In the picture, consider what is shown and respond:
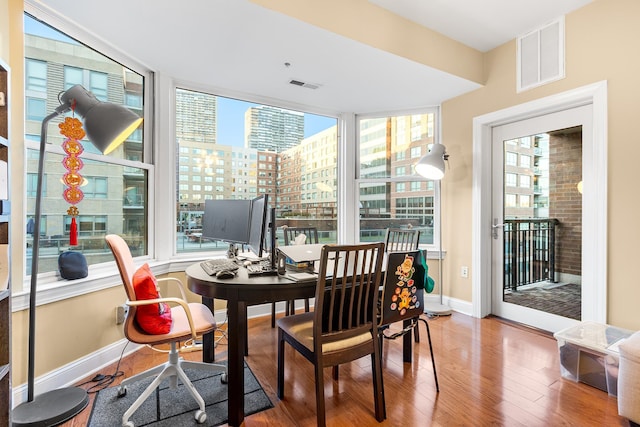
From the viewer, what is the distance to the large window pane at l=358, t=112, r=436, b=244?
12.8 ft

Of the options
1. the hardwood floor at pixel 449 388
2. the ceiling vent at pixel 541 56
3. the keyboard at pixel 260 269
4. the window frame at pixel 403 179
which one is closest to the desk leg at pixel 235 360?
the hardwood floor at pixel 449 388

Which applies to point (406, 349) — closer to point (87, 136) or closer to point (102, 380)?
point (102, 380)

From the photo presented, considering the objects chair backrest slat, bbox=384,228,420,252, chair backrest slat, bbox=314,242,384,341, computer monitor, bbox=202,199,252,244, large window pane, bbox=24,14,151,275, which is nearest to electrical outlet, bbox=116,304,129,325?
large window pane, bbox=24,14,151,275

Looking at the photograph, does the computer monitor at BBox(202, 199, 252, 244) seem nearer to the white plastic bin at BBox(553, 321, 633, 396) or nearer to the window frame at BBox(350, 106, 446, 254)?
the window frame at BBox(350, 106, 446, 254)

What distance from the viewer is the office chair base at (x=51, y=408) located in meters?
1.61

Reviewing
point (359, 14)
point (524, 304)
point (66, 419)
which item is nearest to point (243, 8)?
point (359, 14)

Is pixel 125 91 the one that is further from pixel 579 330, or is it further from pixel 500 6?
pixel 579 330

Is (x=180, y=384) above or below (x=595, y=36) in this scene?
below

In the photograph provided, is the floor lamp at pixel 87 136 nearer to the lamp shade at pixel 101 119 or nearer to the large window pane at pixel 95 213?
the lamp shade at pixel 101 119

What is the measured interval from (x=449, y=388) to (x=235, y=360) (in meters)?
1.35

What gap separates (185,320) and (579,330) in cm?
268

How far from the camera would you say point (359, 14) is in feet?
8.05

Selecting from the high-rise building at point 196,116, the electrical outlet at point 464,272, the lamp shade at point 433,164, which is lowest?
the electrical outlet at point 464,272

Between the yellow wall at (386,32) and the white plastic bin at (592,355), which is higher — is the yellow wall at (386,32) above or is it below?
above
